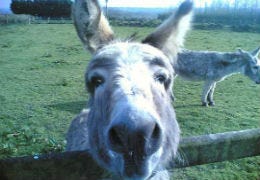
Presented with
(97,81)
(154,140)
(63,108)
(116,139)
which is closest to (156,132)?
(154,140)

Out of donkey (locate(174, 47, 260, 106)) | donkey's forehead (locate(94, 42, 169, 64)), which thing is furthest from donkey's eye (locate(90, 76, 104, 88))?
donkey (locate(174, 47, 260, 106))

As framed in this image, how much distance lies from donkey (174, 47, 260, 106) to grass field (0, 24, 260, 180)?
1.72 ft

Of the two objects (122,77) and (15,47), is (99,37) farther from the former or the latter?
(15,47)

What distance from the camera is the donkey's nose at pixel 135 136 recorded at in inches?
57.4

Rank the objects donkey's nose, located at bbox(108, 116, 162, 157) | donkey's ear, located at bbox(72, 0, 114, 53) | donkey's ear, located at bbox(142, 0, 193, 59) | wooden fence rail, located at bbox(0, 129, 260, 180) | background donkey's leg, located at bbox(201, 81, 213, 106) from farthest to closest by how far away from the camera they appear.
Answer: background donkey's leg, located at bbox(201, 81, 213, 106)
donkey's ear, located at bbox(142, 0, 193, 59)
donkey's ear, located at bbox(72, 0, 114, 53)
wooden fence rail, located at bbox(0, 129, 260, 180)
donkey's nose, located at bbox(108, 116, 162, 157)

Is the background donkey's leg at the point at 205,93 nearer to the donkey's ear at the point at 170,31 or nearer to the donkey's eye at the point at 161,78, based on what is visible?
the donkey's ear at the point at 170,31

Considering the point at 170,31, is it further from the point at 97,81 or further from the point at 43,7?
the point at 43,7

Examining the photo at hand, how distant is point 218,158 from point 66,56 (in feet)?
46.3

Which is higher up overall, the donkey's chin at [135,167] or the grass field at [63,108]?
the donkey's chin at [135,167]

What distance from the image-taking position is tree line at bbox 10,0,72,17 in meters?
43.4

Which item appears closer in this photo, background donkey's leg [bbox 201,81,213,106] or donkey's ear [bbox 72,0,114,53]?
donkey's ear [bbox 72,0,114,53]

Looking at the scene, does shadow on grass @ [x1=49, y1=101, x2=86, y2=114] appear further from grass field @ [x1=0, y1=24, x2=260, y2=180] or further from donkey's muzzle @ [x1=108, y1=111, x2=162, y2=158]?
donkey's muzzle @ [x1=108, y1=111, x2=162, y2=158]

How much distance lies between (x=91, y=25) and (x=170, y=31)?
594 millimetres

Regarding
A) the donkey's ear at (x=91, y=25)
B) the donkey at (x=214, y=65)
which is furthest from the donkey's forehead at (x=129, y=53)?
the donkey at (x=214, y=65)
